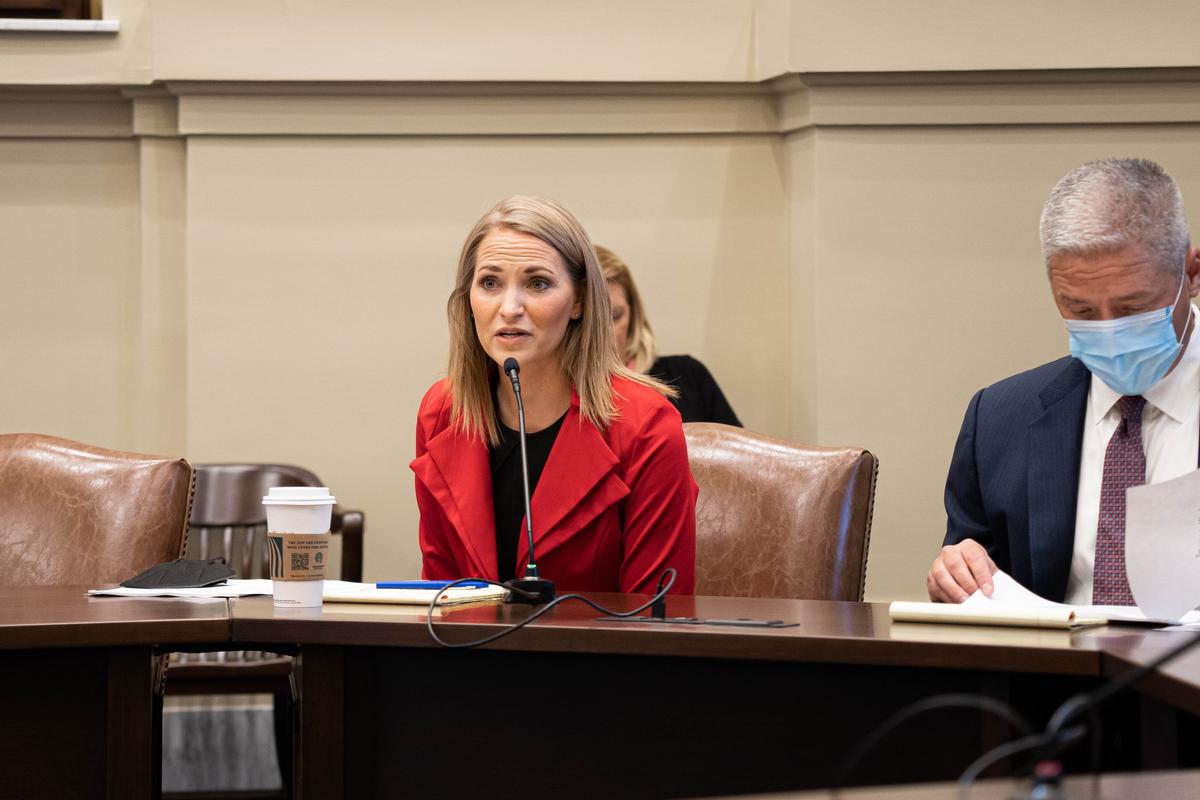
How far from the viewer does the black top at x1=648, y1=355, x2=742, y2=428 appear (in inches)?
151

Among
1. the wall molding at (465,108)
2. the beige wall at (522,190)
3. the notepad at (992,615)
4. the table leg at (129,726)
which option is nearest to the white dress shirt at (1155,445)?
the notepad at (992,615)

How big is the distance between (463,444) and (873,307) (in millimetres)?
1786

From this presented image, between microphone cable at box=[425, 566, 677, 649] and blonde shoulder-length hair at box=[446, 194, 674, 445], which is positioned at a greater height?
blonde shoulder-length hair at box=[446, 194, 674, 445]

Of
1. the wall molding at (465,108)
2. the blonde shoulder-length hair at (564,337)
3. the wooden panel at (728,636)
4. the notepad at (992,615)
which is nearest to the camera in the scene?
the wooden panel at (728,636)

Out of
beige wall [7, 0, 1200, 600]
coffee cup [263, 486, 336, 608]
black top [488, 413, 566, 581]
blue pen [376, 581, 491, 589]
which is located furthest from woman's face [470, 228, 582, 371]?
beige wall [7, 0, 1200, 600]

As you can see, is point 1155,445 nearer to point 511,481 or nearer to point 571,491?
point 571,491

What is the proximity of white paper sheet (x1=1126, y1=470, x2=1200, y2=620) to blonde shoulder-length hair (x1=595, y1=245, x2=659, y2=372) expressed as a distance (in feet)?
7.18

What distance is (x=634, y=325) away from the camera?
3857mm

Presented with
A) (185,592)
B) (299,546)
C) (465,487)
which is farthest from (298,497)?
(465,487)

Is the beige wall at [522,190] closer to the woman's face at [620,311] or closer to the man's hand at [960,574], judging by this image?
the woman's face at [620,311]

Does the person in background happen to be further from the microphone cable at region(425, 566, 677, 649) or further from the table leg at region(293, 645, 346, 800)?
the table leg at region(293, 645, 346, 800)

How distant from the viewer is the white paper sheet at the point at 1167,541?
167 centimetres

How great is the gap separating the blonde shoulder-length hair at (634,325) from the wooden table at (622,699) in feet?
6.46

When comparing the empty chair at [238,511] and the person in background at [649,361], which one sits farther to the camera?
the person in background at [649,361]
